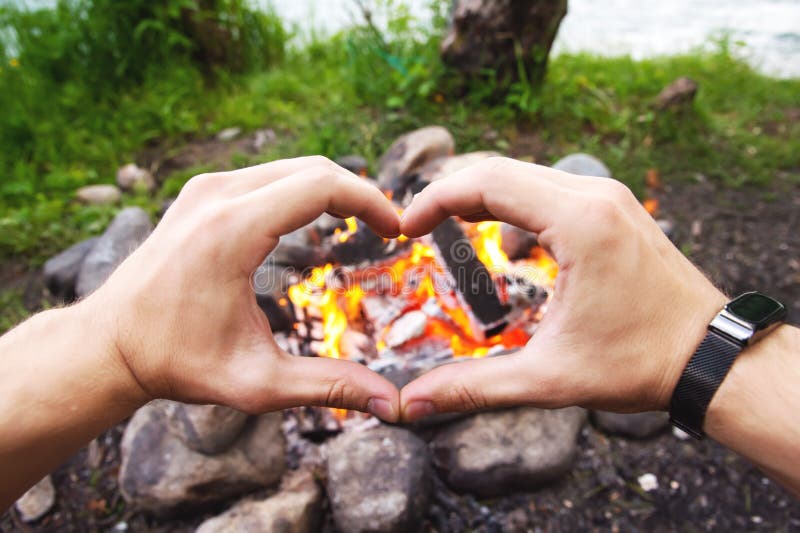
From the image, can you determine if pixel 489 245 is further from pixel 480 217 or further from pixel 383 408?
pixel 383 408

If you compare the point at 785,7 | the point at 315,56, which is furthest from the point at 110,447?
the point at 785,7

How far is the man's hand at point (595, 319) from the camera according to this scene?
157cm

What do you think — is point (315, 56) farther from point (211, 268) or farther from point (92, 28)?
point (211, 268)

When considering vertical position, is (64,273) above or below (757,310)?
below

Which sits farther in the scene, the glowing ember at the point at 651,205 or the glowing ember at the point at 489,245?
the glowing ember at the point at 651,205

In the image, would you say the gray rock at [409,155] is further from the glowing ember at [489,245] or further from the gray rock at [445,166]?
the glowing ember at [489,245]

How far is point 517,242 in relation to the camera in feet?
10.8

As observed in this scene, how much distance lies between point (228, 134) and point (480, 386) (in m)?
4.24

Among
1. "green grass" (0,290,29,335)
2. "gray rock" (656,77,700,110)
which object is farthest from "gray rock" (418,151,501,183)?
"green grass" (0,290,29,335)

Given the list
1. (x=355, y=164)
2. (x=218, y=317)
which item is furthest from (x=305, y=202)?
(x=355, y=164)

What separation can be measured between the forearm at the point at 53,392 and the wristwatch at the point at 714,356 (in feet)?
5.57

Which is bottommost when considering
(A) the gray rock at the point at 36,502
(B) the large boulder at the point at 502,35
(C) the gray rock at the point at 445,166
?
(A) the gray rock at the point at 36,502

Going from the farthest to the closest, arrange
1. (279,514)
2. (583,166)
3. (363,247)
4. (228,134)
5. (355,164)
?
(228,134) → (355,164) → (583,166) → (363,247) → (279,514)

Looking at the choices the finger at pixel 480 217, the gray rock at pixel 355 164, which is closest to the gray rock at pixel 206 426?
the finger at pixel 480 217
